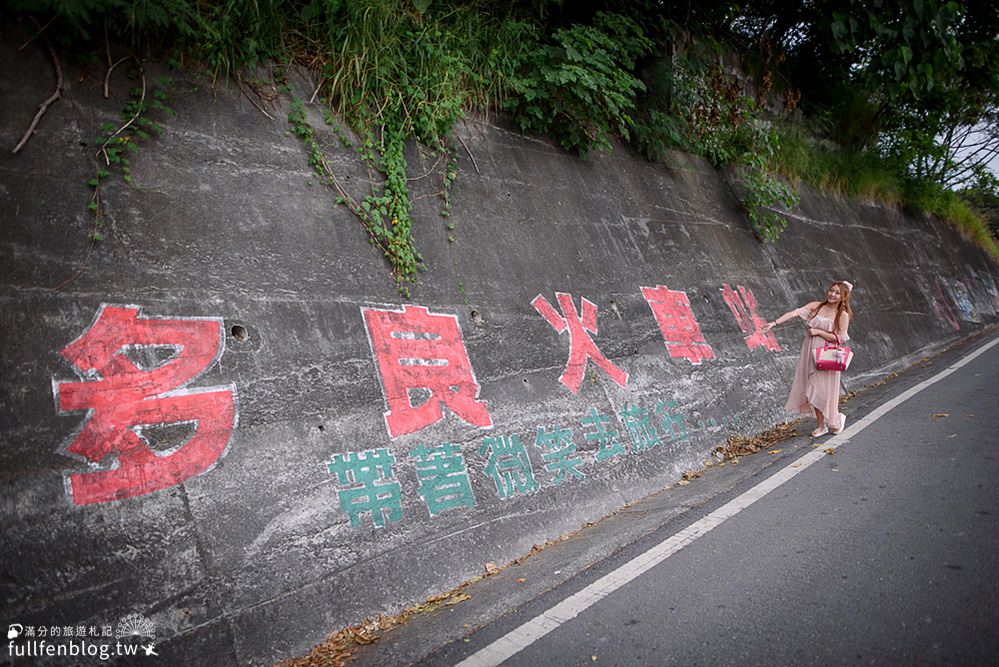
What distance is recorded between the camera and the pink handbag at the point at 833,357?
6.40m

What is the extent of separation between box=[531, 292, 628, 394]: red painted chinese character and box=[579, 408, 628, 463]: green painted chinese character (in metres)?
0.27

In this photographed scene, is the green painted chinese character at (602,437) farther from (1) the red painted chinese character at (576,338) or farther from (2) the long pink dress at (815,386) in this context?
(2) the long pink dress at (815,386)

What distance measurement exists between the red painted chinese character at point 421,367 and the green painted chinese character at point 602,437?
104 centimetres

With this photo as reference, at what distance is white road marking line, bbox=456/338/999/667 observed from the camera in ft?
9.62

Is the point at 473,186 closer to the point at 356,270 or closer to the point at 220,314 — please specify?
the point at 356,270

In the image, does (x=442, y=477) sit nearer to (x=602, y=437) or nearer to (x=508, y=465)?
(x=508, y=465)

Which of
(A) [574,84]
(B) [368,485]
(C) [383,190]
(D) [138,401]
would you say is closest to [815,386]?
(A) [574,84]

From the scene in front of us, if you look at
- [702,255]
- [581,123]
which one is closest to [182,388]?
[581,123]

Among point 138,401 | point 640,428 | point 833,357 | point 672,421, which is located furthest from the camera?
point 833,357

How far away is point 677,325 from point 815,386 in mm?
1510

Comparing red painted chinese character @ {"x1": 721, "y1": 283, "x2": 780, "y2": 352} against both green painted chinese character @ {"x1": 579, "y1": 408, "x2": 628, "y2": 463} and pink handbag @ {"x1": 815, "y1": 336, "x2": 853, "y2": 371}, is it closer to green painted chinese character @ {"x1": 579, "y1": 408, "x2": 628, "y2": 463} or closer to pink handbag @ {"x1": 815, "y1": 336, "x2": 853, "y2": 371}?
pink handbag @ {"x1": 815, "y1": 336, "x2": 853, "y2": 371}

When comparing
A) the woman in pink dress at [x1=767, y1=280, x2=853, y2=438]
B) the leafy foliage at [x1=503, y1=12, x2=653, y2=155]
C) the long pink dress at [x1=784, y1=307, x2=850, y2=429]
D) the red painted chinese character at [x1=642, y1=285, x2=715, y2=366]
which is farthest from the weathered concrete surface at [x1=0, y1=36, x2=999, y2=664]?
the woman in pink dress at [x1=767, y1=280, x2=853, y2=438]

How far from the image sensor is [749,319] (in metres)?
8.26

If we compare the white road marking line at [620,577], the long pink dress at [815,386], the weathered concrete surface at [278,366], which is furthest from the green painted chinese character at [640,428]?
the long pink dress at [815,386]
